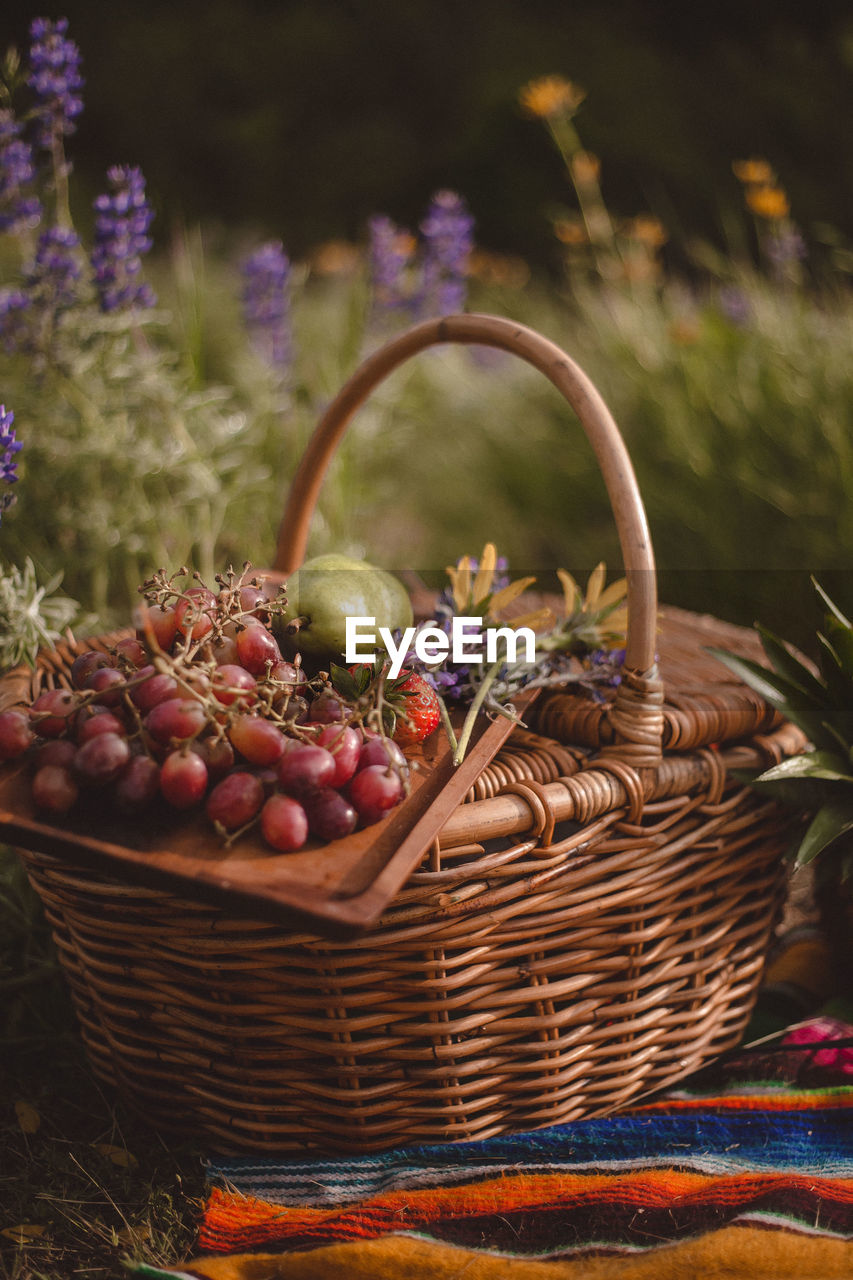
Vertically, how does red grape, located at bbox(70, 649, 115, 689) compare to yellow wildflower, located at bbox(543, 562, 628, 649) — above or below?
below

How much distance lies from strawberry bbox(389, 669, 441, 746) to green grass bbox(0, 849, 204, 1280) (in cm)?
57

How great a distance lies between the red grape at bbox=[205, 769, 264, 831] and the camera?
836 mm

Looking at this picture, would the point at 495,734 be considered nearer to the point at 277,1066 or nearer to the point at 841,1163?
the point at 277,1066

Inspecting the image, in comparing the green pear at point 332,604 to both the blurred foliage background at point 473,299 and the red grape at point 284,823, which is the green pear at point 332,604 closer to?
the red grape at point 284,823

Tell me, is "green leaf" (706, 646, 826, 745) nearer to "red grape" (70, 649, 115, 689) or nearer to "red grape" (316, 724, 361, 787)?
"red grape" (316, 724, 361, 787)

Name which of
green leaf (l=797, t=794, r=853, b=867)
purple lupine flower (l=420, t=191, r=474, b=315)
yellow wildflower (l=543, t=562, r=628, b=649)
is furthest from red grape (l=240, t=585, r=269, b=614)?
purple lupine flower (l=420, t=191, r=474, b=315)

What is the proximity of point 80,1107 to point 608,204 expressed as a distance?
6.90 m

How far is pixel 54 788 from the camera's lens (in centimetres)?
84

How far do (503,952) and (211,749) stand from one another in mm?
381

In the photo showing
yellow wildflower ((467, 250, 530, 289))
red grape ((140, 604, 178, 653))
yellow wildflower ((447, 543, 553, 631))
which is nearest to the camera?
red grape ((140, 604, 178, 653))

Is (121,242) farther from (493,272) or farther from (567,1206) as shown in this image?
(493,272)

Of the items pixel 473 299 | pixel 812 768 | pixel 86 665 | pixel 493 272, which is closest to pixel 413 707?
pixel 86 665

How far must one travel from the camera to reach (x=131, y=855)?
0.81 m

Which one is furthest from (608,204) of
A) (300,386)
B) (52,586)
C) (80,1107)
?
(80,1107)
